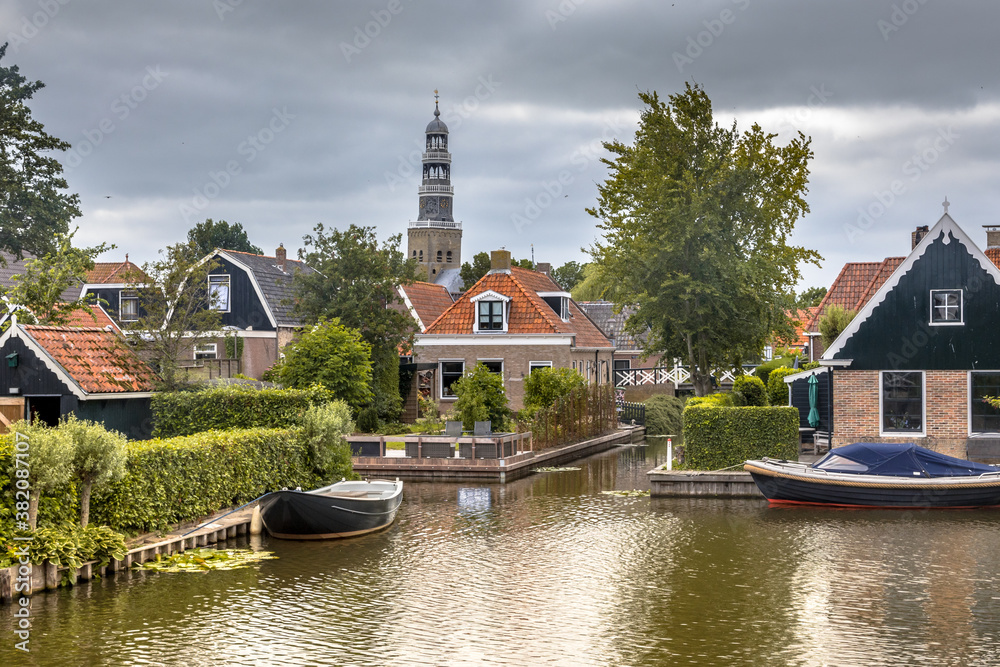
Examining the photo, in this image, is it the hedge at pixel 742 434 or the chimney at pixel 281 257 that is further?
the chimney at pixel 281 257

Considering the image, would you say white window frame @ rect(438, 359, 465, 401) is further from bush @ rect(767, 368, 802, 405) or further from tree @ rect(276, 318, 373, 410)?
bush @ rect(767, 368, 802, 405)

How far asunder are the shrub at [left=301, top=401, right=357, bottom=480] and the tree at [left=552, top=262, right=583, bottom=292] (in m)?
78.0

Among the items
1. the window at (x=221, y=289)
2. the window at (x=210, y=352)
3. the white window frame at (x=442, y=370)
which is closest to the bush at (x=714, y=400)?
the white window frame at (x=442, y=370)

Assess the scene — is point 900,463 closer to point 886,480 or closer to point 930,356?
point 886,480

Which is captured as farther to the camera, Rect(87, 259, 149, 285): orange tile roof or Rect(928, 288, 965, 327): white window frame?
Rect(87, 259, 149, 285): orange tile roof

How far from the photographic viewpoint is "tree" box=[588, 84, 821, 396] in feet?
127

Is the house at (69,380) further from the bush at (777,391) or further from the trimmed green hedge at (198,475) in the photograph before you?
the bush at (777,391)

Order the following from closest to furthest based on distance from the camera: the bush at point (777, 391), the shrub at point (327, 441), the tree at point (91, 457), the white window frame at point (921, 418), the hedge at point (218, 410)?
the tree at point (91, 457), the shrub at point (327, 441), the hedge at point (218, 410), the white window frame at point (921, 418), the bush at point (777, 391)

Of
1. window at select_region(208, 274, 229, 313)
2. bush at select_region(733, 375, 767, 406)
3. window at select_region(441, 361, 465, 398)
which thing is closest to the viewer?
bush at select_region(733, 375, 767, 406)

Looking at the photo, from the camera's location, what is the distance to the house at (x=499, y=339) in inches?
1826

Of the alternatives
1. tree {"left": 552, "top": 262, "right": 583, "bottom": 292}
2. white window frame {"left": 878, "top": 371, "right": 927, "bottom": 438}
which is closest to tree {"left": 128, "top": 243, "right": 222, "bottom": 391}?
white window frame {"left": 878, "top": 371, "right": 927, "bottom": 438}

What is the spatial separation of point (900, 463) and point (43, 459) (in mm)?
17804

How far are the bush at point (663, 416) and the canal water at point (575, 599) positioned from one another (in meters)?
24.1

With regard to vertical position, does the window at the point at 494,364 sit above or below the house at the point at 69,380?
above
